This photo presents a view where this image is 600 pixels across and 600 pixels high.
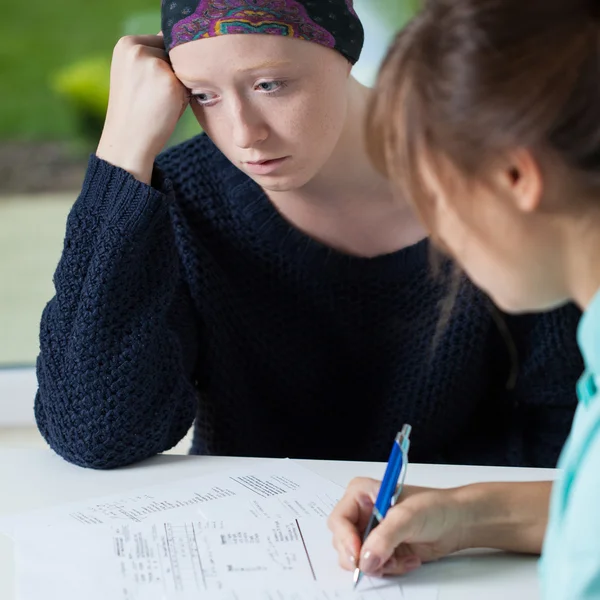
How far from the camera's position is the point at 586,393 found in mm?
706

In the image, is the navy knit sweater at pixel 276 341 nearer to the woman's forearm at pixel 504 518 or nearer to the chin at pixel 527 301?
the woman's forearm at pixel 504 518

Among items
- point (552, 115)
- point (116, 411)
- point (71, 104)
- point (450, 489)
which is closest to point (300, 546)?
point (450, 489)

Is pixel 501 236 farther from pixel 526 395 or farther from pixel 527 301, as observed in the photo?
pixel 526 395

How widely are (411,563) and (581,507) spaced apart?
0.27 meters

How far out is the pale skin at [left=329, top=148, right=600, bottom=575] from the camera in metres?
0.65

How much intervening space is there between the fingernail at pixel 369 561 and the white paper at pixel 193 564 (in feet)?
0.05

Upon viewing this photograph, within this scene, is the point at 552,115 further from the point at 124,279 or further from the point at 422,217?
the point at 124,279

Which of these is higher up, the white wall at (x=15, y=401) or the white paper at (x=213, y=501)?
the white paper at (x=213, y=501)

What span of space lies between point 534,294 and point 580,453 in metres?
0.12

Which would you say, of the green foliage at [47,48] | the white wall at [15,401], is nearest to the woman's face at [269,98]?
the green foliage at [47,48]

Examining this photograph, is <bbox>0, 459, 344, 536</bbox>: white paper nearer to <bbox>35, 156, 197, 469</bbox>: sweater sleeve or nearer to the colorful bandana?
<bbox>35, 156, 197, 469</bbox>: sweater sleeve

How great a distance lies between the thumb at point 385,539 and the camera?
0.85 metres

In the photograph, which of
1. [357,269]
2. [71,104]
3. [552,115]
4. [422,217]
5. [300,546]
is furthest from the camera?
[71,104]

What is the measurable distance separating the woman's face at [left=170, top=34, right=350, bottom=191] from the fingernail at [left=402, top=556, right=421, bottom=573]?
1.44 feet
